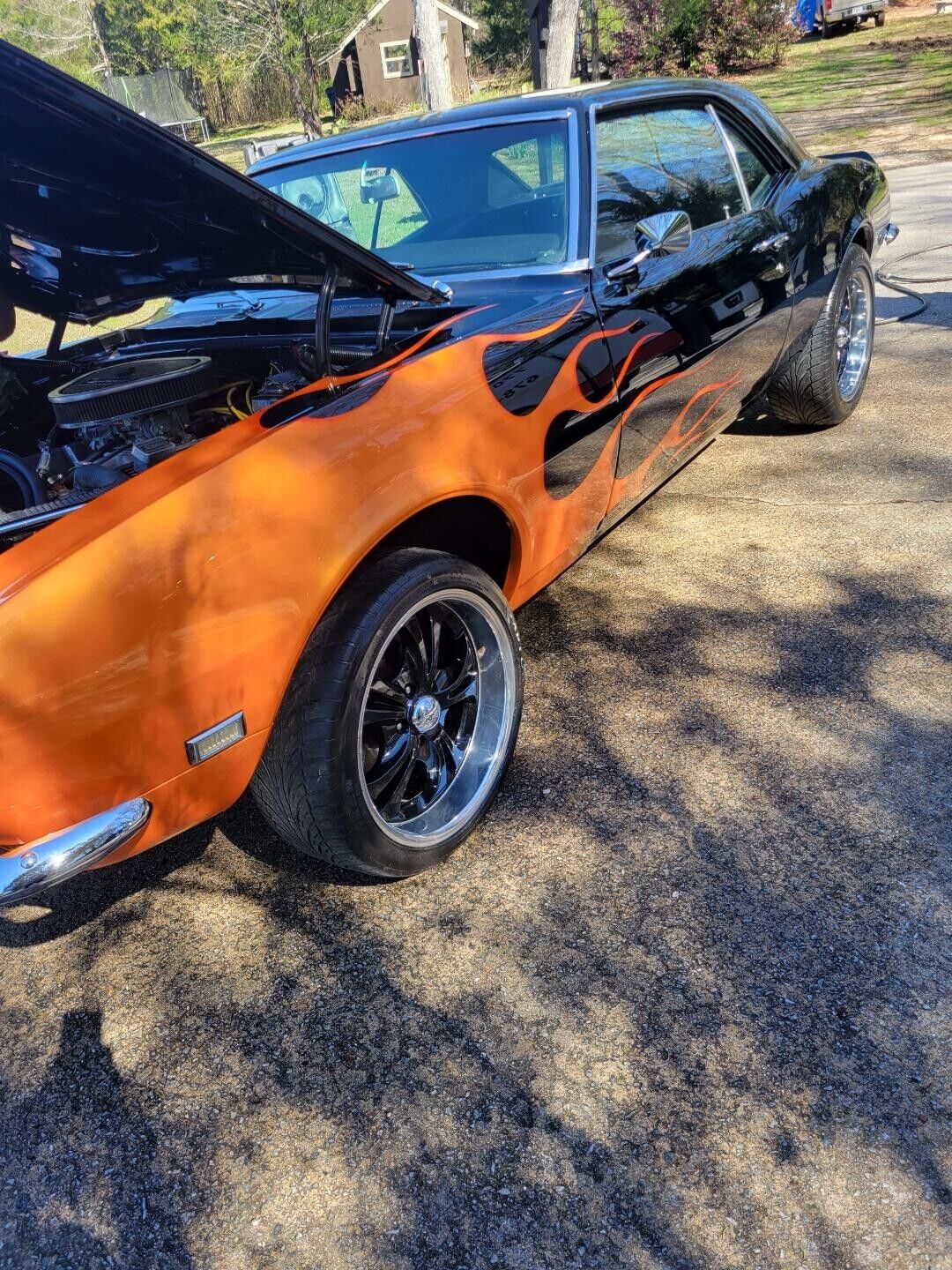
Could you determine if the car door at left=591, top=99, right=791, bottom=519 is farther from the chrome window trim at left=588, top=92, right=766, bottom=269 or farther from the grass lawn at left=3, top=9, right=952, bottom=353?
the grass lawn at left=3, top=9, right=952, bottom=353

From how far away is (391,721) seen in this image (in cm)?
229

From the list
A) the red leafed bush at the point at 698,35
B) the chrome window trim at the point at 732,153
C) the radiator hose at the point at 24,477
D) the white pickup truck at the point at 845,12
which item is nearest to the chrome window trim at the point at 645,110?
the chrome window trim at the point at 732,153

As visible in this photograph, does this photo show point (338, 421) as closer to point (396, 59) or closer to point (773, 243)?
point (773, 243)

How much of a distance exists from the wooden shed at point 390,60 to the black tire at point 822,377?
31.3 m

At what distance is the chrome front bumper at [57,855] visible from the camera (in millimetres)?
1566

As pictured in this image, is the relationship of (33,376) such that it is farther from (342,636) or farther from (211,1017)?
(211,1017)

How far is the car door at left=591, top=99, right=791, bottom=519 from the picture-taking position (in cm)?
289

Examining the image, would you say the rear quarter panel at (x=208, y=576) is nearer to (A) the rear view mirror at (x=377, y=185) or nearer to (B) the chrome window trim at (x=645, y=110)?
(B) the chrome window trim at (x=645, y=110)

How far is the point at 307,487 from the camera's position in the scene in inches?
73.1

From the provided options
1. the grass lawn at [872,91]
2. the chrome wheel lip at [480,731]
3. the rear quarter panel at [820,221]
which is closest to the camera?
the chrome wheel lip at [480,731]

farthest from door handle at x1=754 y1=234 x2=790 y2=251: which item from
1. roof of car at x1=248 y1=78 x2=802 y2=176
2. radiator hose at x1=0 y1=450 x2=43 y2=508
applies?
radiator hose at x1=0 y1=450 x2=43 y2=508

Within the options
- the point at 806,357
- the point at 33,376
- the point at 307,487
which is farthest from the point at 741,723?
the point at 33,376

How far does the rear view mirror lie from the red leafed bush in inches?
907

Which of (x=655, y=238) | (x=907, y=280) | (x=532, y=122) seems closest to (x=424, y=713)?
(x=655, y=238)
